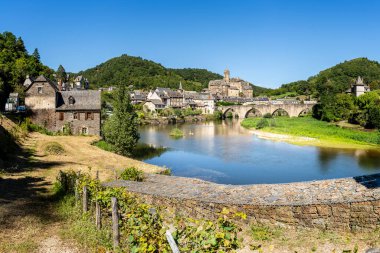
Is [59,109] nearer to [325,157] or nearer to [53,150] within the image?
[53,150]

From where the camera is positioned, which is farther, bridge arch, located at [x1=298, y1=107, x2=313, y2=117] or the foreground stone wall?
bridge arch, located at [x1=298, y1=107, x2=313, y2=117]

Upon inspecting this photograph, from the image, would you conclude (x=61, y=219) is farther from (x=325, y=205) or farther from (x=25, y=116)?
(x=25, y=116)

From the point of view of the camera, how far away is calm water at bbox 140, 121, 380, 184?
28844 mm

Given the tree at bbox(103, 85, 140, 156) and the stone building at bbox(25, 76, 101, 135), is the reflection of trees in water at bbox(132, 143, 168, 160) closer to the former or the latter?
the tree at bbox(103, 85, 140, 156)

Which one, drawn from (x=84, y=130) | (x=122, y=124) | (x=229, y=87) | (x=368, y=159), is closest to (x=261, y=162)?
(x=368, y=159)

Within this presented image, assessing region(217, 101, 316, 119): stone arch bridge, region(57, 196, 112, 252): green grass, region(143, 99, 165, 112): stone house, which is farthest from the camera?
region(217, 101, 316, 119): stone arch bridge

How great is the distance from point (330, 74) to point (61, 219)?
17589 centimetres

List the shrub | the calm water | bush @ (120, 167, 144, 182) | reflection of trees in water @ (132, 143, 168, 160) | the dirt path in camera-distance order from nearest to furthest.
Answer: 1. the dirt path
2. bush @ (120, 167, 144, 182)
3. the shrub
4. the calm water
5. reflection of trees in water @ (132, 143, 168, 160)

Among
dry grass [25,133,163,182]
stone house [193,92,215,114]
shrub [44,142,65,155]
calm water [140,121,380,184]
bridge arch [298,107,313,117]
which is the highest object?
stone house [193,92,215,114]

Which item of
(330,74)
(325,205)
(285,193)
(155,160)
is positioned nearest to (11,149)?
(155,160)

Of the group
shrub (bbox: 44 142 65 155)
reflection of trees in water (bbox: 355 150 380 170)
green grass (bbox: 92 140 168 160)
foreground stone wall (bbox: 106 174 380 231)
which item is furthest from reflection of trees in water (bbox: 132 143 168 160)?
reflection of trees in water (bbox: 355 150 380 170)

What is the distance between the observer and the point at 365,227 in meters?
9.49

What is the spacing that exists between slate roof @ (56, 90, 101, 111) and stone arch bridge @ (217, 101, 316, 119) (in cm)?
7584

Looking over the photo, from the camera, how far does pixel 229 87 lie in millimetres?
176750
